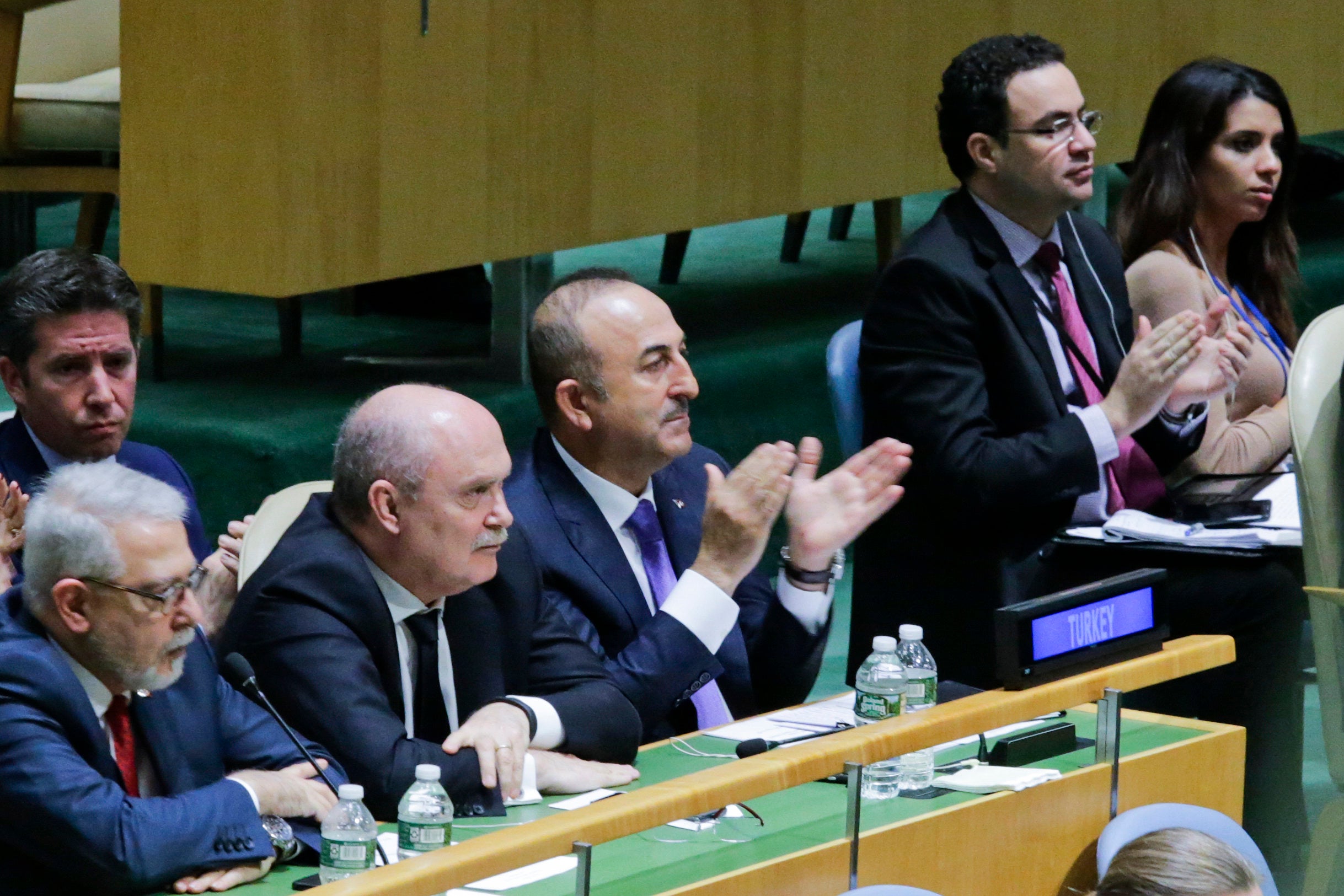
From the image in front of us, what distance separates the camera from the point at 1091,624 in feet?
8.56

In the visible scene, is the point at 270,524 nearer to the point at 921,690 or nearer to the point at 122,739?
the point at 122,739

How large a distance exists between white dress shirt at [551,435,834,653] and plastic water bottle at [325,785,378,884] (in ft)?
2.74

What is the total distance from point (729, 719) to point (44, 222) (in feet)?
14.6

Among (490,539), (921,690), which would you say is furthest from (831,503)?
(490,539)

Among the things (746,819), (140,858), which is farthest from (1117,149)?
(140,858)

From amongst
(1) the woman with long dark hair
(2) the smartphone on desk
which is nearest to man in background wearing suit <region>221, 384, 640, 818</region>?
(2) the smartphone on desk

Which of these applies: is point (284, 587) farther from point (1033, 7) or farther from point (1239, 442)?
point (1033, 7)

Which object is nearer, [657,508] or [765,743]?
[765,743]

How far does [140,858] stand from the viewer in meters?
2.03

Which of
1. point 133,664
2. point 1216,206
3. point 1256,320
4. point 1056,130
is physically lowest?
point 133,664

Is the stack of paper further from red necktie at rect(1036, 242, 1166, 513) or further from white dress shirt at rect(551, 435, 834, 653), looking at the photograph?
red necktie at rect(1036, 242, 1166, 513)

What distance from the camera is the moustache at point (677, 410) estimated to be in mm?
3018

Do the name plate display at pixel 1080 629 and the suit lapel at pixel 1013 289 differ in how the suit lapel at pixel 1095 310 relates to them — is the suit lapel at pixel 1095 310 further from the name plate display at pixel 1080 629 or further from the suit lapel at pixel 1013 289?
the name plate display at pixel 1080 629

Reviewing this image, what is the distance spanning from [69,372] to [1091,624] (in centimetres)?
157
